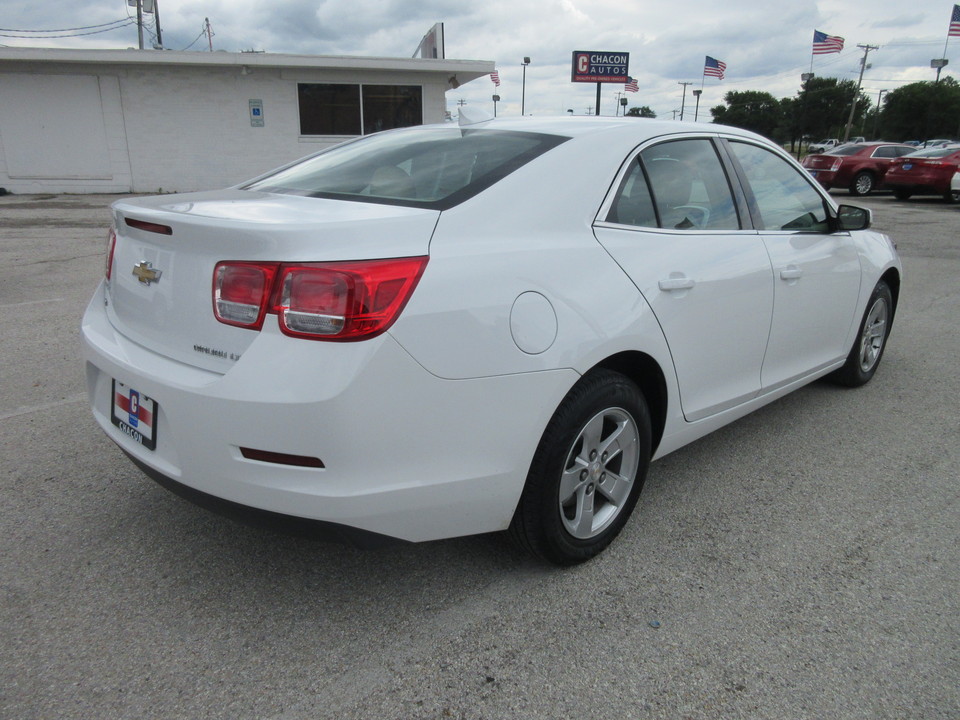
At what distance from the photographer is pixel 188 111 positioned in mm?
18516

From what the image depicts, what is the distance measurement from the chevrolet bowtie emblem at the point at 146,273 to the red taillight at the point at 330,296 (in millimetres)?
452

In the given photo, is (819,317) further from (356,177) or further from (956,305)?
(956,305)

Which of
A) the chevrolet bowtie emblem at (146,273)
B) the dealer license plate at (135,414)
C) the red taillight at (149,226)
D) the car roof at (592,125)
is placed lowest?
the dealer license plate at (135,414)

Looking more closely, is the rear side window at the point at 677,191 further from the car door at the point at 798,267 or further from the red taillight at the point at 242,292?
the red taillight at the point at 242,292

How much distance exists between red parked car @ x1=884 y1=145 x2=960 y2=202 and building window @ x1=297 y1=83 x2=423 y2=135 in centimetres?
1257

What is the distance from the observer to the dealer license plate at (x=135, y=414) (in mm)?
2215

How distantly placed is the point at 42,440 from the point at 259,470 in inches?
87.9

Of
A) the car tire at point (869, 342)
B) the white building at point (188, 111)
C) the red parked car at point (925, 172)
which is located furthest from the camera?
the red parked car at point (925, 172)

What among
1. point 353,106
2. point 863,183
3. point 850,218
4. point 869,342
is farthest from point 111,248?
point 863,183

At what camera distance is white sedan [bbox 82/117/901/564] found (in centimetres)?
194

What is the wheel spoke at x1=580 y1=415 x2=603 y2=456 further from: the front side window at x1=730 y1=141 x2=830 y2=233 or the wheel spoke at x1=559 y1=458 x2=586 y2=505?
the front side window at x1=730 y1=141 x2=830 y2=233

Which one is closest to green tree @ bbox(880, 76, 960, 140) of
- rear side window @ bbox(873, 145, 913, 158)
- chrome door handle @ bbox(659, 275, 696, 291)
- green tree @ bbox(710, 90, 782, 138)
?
green tree @ bbox(710, 90, 782, 138)

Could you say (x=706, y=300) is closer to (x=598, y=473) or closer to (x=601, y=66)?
(x=598, y=473)

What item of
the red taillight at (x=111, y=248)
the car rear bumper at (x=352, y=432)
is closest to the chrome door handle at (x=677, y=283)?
the car rear bumper at (x=352, y=432)
